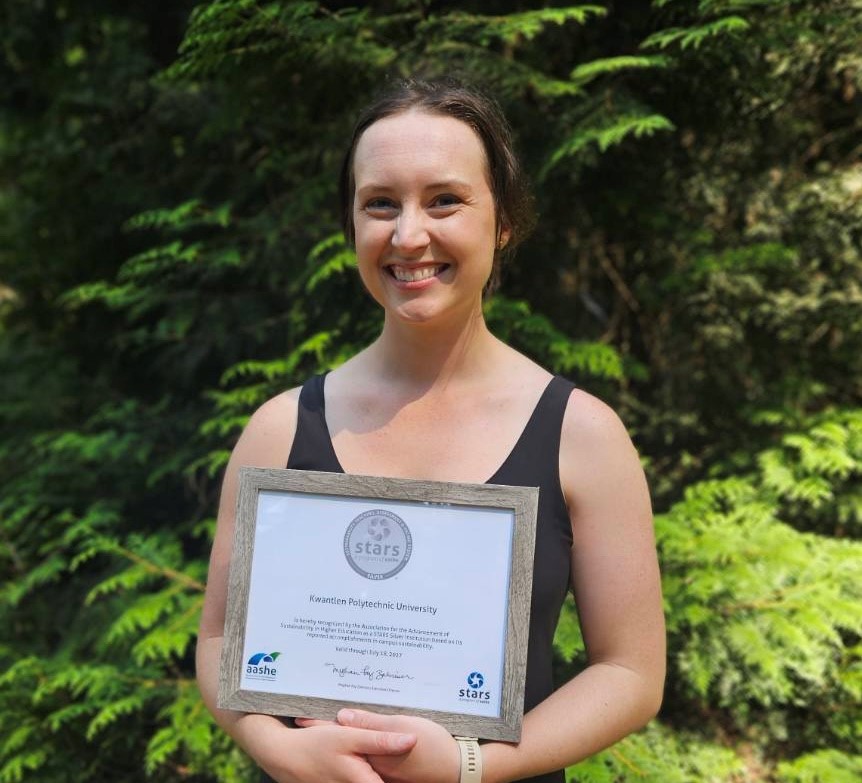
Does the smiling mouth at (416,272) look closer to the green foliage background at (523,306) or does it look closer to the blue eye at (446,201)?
the blue eye at (446,201)

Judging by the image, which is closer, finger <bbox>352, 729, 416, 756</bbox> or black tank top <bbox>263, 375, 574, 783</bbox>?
finger <bbox>352, 729, 416, 756</bbox>

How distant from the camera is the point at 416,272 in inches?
56.1

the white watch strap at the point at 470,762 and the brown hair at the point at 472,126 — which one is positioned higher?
the brown hair at the point at 472,126

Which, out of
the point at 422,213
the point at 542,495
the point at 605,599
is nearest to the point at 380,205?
the point at 422,213

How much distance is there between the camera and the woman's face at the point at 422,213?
139 cm

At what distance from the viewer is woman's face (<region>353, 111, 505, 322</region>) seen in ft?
4.57

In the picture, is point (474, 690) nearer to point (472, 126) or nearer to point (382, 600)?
point (382, 600)

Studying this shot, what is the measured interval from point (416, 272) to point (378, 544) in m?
0.46

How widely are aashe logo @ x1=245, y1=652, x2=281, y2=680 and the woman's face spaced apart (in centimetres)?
61

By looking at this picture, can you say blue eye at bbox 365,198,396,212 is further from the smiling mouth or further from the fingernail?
the fingernail

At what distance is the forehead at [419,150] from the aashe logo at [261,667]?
2.64 feet

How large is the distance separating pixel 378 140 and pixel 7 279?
4344mm

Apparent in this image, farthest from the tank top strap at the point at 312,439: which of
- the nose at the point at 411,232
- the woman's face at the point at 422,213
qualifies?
the nose at the point at 411,232
